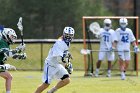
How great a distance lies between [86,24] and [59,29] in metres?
12.2

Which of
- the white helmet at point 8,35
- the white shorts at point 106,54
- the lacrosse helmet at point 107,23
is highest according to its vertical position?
the lacrosse helmet at point 107,23

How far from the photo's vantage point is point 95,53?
25.0 metres

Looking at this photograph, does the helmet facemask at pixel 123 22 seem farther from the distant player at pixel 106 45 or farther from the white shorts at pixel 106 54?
the white shorts at pixel 106 54

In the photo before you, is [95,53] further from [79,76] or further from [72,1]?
[72,1]

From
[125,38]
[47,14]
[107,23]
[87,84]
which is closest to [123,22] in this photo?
[125,38]

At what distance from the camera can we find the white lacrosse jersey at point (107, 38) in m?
23.3

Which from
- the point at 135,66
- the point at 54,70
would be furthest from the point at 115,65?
the point at 54,70

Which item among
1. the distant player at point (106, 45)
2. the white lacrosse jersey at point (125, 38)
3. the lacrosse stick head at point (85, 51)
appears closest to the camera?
the white lacrosse jersey at point (125, 38)

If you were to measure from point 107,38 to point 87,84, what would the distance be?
3.36 meters

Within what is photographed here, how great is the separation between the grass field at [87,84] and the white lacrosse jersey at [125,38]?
3.44 ft

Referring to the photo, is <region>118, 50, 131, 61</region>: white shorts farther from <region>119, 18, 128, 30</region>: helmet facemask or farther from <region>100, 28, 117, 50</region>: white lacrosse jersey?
<region>119, 18, 128, 30</region>: helmet facemask

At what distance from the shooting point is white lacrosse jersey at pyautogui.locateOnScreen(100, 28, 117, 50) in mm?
23270

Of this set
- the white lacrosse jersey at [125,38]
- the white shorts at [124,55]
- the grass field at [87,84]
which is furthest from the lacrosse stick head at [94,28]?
the grass field at [87,84]

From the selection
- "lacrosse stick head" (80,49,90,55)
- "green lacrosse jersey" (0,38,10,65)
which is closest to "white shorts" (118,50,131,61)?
"lacrosse stick head" (80,49,90,55)
